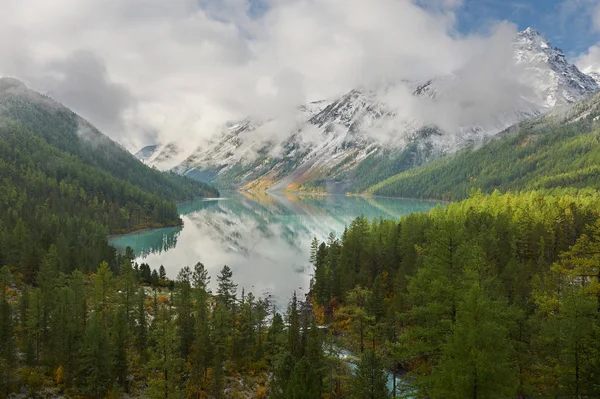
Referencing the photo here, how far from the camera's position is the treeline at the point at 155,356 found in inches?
1373

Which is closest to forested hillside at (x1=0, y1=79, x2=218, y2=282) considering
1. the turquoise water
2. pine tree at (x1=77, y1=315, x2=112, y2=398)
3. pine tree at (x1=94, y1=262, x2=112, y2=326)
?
the turquoise water

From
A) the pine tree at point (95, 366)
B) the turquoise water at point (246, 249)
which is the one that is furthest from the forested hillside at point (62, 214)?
the pine tree at point (95, 366)

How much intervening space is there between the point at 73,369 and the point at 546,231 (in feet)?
244

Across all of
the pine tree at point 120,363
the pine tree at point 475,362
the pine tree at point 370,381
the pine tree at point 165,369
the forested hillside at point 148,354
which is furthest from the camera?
the pine tree at point 120,363

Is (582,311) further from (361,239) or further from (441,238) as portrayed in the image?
(361,239)

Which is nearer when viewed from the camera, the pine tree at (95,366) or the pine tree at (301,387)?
the pine tree at (301,387)

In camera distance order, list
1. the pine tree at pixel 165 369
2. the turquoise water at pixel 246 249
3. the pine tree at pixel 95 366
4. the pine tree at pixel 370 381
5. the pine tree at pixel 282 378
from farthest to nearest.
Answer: the turquoise water at pixel 246 249 → the pine tree at pixel 95 366 → the pine tree at pixel 165 369 → the pine tree at pixel 282 378 → the pine tree at pixel 370 381

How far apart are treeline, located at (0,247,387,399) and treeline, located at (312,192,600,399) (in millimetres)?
6730

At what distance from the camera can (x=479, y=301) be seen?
19.2 meters

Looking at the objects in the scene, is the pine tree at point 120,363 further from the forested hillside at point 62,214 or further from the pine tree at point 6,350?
the forested hillside at point 62,214

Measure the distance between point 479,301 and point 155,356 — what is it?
31.1 m

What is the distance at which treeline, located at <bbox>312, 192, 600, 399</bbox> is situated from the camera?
1927 cm

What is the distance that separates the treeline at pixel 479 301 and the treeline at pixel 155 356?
6.73m

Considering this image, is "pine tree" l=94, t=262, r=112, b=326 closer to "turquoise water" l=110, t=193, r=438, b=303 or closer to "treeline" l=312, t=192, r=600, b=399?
"treeline" l=312, t=192, r=600, b=399
